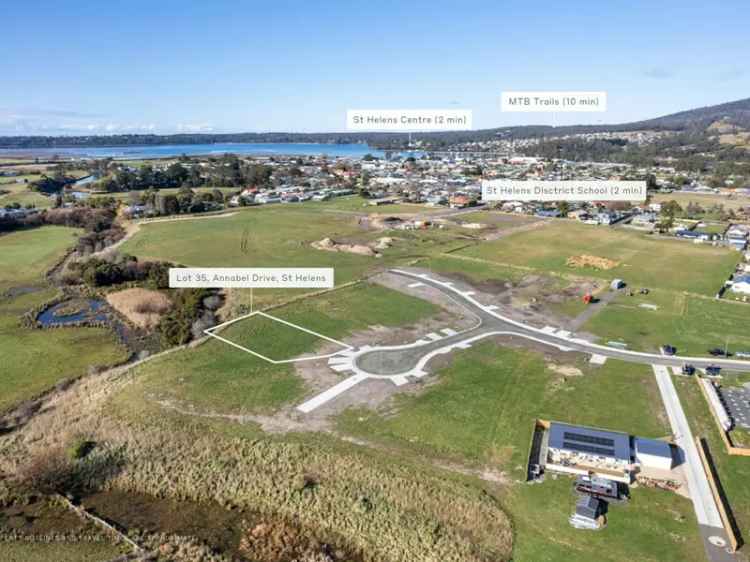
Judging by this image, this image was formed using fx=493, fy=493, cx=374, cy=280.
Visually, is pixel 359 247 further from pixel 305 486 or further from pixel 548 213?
pixel 305 486

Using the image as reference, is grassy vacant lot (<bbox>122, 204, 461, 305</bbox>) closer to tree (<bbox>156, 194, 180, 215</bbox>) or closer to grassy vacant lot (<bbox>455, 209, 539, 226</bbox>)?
tree (<bbox>156, 194, 180, 215</bbox>)

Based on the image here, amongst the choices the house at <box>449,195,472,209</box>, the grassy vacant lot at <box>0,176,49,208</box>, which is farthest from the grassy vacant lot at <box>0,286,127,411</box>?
the house at <box>449,195,472,209</box>

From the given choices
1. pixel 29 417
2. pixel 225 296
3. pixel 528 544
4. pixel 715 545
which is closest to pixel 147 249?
pixel 225 296

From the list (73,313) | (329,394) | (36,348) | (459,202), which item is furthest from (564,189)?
(459,202)

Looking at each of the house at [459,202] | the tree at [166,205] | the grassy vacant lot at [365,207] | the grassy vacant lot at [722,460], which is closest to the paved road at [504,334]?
the grassy vacant lot at [722,460]

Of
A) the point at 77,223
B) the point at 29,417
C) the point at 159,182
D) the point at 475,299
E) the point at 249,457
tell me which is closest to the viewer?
the point at 249,457

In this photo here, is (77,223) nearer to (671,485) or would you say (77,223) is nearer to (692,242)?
(671,485)
